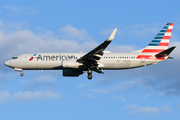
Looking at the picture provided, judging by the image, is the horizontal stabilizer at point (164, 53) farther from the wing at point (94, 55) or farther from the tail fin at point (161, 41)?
the wing at point (94, 55)

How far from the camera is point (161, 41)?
49.8m

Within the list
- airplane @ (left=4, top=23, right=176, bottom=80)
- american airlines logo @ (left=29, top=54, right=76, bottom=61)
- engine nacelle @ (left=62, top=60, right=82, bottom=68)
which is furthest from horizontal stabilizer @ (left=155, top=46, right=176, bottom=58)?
american airlines logo @ (left=29, top=54, right=76, bottom=61)

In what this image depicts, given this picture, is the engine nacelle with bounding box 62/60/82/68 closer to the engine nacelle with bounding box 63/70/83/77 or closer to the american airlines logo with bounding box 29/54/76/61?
the american airlines logo with bounding box 29/54/76/61

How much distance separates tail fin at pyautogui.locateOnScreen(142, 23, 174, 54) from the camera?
4885 centimetres

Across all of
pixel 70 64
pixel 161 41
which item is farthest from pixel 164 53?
pixel 70 64

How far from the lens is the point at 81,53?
160ft

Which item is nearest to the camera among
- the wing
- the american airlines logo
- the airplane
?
the wing

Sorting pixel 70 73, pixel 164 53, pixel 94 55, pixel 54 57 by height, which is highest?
pixel 164 53

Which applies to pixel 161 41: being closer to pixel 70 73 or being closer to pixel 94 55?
pixel 94 55

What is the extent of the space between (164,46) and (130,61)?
631 cm

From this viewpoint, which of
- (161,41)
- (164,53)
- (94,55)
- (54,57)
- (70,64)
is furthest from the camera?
(161,41)

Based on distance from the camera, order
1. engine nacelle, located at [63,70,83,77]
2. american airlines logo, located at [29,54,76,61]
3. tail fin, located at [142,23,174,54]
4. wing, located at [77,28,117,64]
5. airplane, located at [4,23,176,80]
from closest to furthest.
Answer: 1. wing, located at [77,28,117,64]
2. airplane, located at [4,23,176,80]
3. american airlines logo, located at [29,54,76,61]
4. tail fin, located at [142,23,174,54]
5. engine nacelle, located at [63,70,83,77]

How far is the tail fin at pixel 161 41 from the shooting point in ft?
160

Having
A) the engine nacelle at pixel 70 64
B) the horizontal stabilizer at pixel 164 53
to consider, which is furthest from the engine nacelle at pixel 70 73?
the horizontal stabilizer at pixel 164 53
